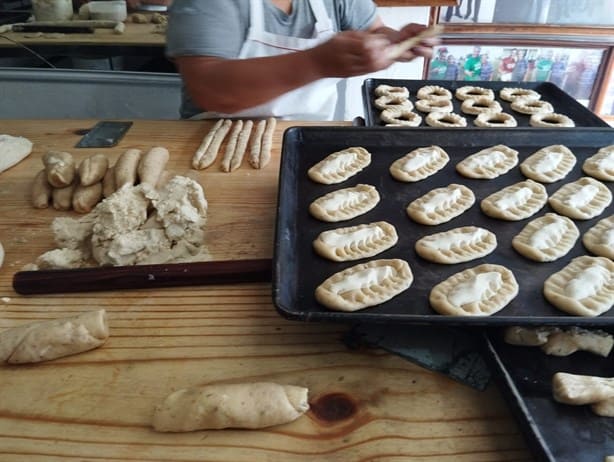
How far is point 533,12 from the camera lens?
325 centimetres

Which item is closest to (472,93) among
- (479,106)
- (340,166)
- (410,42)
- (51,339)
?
(479,106)

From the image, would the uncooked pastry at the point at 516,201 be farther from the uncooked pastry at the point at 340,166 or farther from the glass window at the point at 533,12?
the glass window at the point at 533,12

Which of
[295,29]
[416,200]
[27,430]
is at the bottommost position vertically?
[27,430]

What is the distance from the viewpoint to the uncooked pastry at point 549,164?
1.37 m

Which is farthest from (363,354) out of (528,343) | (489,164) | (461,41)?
(461,41)

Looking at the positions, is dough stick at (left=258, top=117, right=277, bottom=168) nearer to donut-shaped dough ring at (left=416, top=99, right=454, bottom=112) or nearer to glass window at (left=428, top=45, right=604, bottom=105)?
donut-shaped dough ring at (left=416, top=99, right=454, bottom=112)

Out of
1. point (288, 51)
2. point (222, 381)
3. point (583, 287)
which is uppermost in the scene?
point (288, 51)

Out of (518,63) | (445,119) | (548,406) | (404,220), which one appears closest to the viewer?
(548,406)

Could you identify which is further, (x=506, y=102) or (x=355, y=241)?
(x=506, y=102)

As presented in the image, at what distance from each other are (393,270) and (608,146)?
38.5 inches

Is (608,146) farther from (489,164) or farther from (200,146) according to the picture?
(200,146)

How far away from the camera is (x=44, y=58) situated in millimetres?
3088

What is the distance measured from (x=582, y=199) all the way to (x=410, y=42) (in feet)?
2.25

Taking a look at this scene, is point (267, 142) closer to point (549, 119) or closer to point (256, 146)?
point (256, 146)
